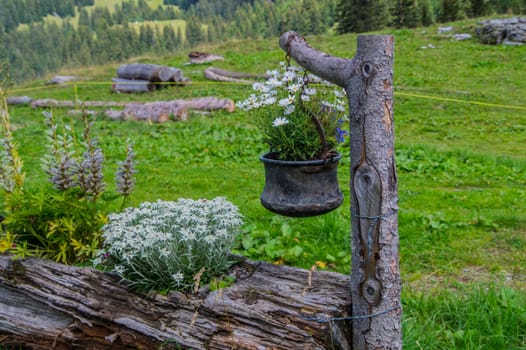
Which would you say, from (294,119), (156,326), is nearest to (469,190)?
(294,119)

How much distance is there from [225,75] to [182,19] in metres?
116

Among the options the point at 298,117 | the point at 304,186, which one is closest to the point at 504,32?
the point at 298,117

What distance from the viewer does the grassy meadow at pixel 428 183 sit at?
364cm

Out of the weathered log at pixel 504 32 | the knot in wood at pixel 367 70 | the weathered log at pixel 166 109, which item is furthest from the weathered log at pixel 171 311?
the weathered log at pixel 504 32

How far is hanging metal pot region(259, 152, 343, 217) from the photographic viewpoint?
3.05m

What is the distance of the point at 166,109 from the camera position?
11.8 metres

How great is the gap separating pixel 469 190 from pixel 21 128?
29.7 feet

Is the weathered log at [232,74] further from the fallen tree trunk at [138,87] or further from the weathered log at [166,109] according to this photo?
the weathered log at [166,109]

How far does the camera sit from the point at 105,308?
304 cm

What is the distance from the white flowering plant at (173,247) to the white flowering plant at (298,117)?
1.96 ft

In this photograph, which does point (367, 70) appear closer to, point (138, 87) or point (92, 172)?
point (92, 172)

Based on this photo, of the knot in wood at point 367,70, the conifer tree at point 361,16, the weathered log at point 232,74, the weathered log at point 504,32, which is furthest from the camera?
the conifer tree at point 361,16

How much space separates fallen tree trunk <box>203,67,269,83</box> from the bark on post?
13.5m

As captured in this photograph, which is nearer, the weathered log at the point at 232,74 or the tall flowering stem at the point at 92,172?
the tall flowering stem at the point at 92,172
